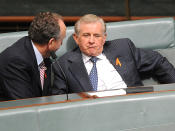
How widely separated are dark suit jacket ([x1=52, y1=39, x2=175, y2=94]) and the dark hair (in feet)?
0.83

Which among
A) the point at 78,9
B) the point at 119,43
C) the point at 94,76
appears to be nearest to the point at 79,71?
the point at 94,76

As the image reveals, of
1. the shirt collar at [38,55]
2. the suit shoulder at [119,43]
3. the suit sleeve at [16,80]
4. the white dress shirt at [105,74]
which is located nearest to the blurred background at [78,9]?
the suit shoulder at [119,43]

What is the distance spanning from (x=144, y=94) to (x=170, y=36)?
1.33 metres

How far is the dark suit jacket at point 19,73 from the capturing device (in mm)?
1961

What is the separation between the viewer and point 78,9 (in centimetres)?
384

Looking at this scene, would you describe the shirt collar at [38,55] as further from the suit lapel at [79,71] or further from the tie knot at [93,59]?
the tie knot at [93,59]

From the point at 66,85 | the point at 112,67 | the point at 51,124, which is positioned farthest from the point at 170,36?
the point at 51,124

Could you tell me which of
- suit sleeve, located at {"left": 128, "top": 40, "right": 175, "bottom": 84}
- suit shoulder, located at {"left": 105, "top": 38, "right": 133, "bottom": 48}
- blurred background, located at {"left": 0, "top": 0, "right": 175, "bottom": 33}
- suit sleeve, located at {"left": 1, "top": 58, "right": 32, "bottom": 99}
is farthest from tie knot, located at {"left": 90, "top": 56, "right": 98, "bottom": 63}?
blurred background, located at {"left": 0, "top": 0, "right": 175, "bottom": 33}

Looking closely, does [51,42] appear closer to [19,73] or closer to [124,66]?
[19,73]

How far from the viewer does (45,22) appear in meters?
2.15

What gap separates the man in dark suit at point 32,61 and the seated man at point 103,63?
0.50ft

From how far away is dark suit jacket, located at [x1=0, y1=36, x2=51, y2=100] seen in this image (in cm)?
196

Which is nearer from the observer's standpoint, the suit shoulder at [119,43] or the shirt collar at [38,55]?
the shirt collar at [38,55]

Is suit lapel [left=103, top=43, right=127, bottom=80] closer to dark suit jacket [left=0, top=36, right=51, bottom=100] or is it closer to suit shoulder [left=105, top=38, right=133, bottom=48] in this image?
suit shoulder [left=105, top=38, right=133, bottom=48]
